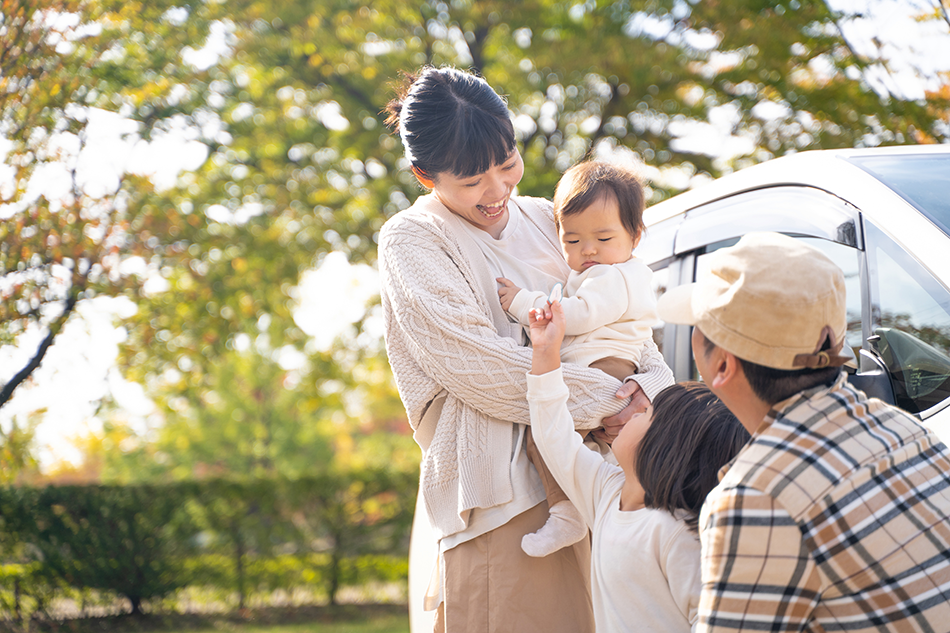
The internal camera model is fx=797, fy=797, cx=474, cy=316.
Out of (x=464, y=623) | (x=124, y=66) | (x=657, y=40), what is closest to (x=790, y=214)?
(x=464, y=623)

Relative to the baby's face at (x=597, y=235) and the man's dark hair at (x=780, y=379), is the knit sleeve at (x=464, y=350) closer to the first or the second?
the baby's face at (x=597, y=235)

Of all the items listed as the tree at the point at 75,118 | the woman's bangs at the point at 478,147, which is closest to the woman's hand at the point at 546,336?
the woman's bangs at the point at 478,147

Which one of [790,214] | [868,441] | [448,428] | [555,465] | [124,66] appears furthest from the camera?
[124,66]

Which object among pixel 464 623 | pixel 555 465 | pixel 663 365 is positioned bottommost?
pixel 464 623

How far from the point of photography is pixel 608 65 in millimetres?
9094

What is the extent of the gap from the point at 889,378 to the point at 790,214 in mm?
652

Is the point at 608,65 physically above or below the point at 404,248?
above

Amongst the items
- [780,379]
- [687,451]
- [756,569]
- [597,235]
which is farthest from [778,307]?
[597,235]

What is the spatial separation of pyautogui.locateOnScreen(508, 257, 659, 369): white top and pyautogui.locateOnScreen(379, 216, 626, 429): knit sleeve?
10cm

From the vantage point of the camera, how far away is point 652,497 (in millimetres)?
1630

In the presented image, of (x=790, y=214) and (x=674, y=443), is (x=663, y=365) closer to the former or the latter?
(x=674, y=443)

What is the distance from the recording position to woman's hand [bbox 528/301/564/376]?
1.82 meters

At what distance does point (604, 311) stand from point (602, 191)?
1.10ft

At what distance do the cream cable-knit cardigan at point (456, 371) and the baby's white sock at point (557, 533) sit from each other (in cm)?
11
